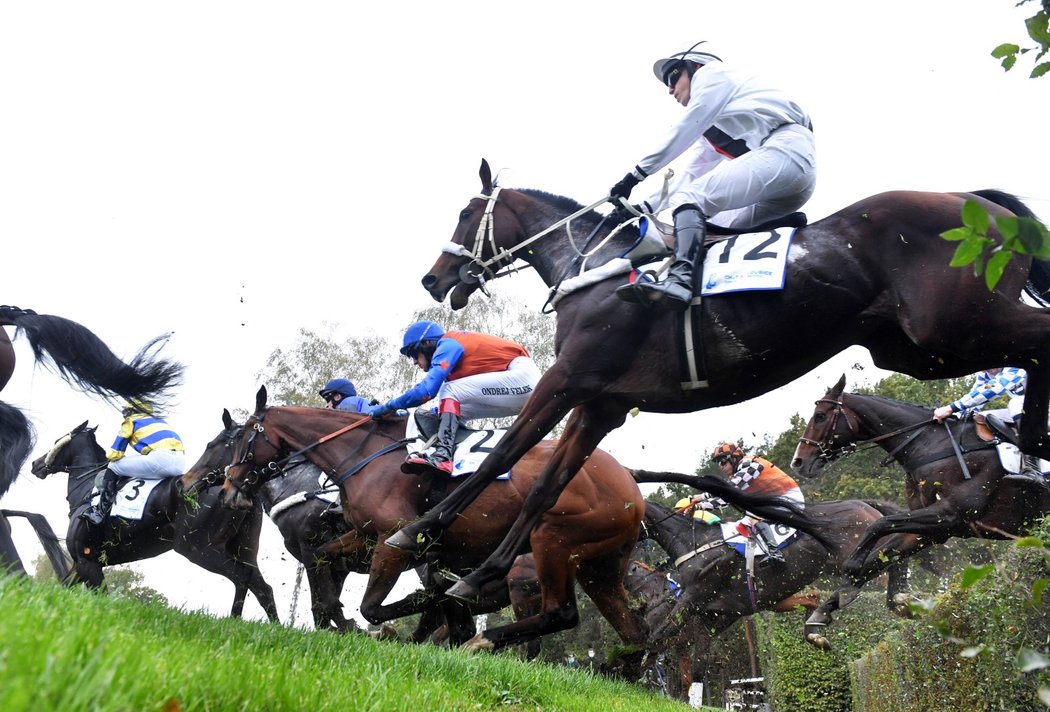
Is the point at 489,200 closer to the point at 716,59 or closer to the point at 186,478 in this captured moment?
the point at 716,59

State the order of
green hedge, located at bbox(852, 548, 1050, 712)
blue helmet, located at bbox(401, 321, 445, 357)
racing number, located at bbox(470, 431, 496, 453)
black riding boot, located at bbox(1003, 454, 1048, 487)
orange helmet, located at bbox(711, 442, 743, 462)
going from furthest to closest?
orange helmet, located at bbox(711, 442, 743, 462)
blue helmet, located at bbox(401, 321, 445, 357)
black riding boot, located at bbox(1003, 454, 1048, 487)
racing number, located at bbox(470, 431, 496, 453)
green hedge, located at bbox(852, 548, 1050, 712)

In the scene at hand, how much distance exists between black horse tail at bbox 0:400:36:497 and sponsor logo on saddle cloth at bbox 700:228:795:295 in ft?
17.2

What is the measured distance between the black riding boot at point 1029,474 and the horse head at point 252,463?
6.50 meters

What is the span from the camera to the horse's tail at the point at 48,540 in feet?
28.9

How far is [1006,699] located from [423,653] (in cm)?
246

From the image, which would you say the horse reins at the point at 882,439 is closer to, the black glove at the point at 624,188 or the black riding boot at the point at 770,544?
the black riding boot at the point at 770,544

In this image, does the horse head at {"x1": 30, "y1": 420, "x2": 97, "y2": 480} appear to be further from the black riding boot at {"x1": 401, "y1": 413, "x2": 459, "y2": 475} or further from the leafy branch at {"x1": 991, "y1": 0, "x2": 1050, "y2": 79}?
the leafy branch at {"x1": 991, "y1": 0, "x2": 1050, "y2": 79}

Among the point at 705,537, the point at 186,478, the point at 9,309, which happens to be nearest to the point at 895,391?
the point at 705,537

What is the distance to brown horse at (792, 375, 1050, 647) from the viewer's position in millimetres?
7496

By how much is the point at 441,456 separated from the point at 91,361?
313 centimetres

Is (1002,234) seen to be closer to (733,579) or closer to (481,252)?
(481,252)

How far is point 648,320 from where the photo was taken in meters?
4.51

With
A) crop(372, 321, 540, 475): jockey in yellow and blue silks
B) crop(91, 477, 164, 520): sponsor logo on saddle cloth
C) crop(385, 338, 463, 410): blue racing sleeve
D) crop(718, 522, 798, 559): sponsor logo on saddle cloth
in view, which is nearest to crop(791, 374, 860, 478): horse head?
crop(718, 522, 798, 559): sponsor logo on saddle cloth

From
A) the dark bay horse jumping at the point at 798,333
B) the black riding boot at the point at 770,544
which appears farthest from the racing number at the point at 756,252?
the black riding boot at the point at 770,544
